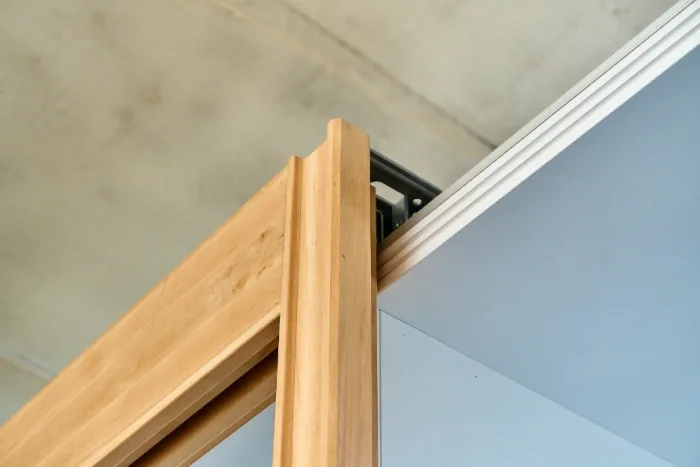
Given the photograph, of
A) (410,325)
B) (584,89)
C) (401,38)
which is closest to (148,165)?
(401,38)

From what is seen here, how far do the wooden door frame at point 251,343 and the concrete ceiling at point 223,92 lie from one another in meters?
0.71

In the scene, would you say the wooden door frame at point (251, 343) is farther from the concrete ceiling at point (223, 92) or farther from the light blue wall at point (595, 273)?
the concrete ceiling at point (223, 92)

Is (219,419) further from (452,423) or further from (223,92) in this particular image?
(223,92)

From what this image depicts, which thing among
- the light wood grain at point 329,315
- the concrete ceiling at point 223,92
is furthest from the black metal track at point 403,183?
the concrete ceiling at point 223,92

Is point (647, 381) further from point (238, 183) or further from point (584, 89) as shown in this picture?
point (238, 183)

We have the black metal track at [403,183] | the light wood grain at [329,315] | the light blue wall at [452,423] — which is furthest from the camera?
the black metal track at [403,183]

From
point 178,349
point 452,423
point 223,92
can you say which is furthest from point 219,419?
point 223,92

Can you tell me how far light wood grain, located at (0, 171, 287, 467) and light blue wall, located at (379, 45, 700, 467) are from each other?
128 millimetres

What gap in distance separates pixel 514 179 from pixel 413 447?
0.80 ft

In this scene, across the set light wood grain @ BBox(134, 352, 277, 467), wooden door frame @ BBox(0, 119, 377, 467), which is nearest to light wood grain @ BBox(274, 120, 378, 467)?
wooden door frame @ BBox(0, 119, 377, 467)

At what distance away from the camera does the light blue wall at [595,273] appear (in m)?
0.60

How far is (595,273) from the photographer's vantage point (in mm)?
690

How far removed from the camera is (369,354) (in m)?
0.59

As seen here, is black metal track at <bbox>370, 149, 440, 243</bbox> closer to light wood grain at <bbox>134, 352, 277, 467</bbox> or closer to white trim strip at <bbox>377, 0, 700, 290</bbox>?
white trim strip at <bbox>377, 0, 700, 290</bbox>
